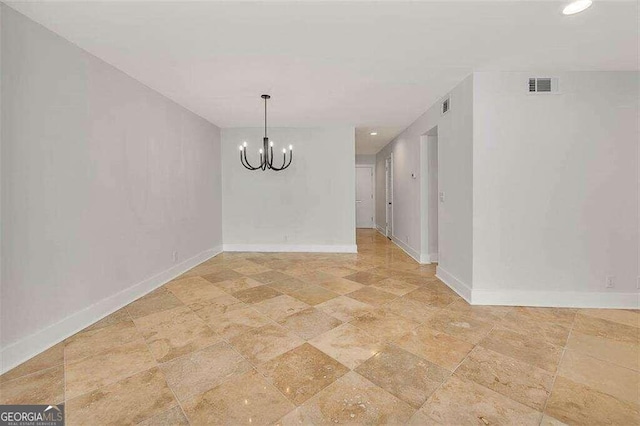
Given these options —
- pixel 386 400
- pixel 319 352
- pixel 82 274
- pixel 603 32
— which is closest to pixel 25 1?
pixel 82 274

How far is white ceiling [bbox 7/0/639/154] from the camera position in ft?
6.66

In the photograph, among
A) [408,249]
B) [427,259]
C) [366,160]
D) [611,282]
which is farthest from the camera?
[366,160]

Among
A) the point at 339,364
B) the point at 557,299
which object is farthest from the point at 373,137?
the point at 339,364

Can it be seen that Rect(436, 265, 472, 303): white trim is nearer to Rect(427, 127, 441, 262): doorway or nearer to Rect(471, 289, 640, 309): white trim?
Rect(471, 289, 640, 309): white trim

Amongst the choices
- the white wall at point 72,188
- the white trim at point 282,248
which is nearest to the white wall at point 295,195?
the white trim at point 282,248

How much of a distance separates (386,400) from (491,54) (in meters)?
3.27

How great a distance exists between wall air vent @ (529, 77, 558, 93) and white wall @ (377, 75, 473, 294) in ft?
2.25

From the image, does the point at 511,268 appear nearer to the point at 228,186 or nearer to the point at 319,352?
the point at 319,352

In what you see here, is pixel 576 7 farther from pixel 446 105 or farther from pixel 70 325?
pixel 70 325

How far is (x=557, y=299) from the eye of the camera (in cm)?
302

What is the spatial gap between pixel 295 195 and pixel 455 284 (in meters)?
3.63

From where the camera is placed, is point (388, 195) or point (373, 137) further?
point (388, 195)
